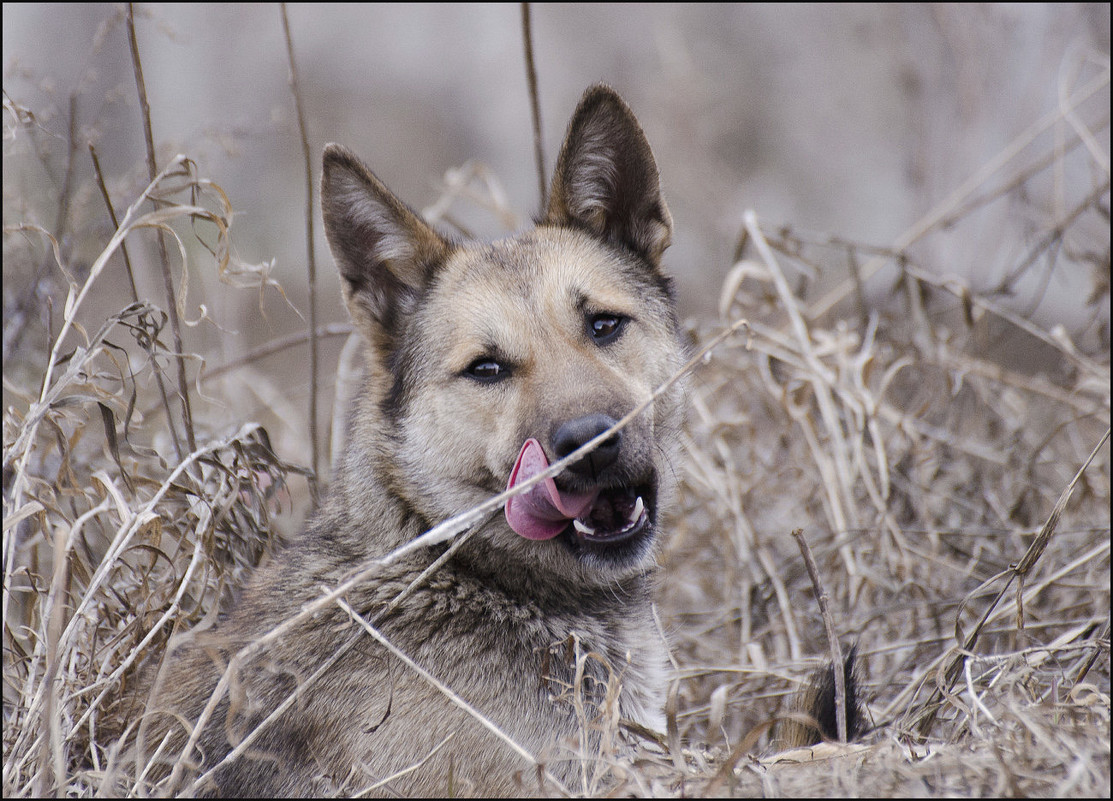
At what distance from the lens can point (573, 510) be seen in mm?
2703

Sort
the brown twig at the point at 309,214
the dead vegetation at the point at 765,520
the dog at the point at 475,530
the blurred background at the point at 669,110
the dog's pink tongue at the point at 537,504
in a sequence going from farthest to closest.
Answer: the blurred background at the point at 669,110 → the brown twig at the point at 309,214 → the dog's pink tongue at the point at 537,504 → the dog at the point at 475,530 → the dead vegetation at the point at 765,520

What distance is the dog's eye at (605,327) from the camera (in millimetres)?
3141

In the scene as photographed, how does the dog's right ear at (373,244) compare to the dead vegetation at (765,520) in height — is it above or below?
above

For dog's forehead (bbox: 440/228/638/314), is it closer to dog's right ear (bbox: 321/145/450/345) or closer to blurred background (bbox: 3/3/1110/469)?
dog's right ear (bbox: 321/145/450/345)

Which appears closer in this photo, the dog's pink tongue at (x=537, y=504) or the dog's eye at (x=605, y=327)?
the dog's pink tongue at (x=537, y=504)

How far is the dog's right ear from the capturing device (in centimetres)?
304

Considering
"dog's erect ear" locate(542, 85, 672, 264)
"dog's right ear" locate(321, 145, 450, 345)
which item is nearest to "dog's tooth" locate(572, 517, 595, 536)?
"dog's right ear" locate(321, 145, 450, 345)

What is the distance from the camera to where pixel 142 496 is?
3426 millimetres

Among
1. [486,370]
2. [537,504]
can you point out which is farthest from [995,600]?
[486,370]

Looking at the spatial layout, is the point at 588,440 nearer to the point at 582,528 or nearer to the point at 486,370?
the point at 582,528

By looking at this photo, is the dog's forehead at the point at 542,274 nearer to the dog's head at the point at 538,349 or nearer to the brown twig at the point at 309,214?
the dog's head at the point at 538,349

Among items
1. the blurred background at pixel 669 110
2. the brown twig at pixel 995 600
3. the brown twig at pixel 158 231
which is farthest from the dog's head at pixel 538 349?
the blurred background at pixel 669 110

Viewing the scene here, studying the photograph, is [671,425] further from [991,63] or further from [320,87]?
[320,87]

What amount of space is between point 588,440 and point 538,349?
51 centimetres
